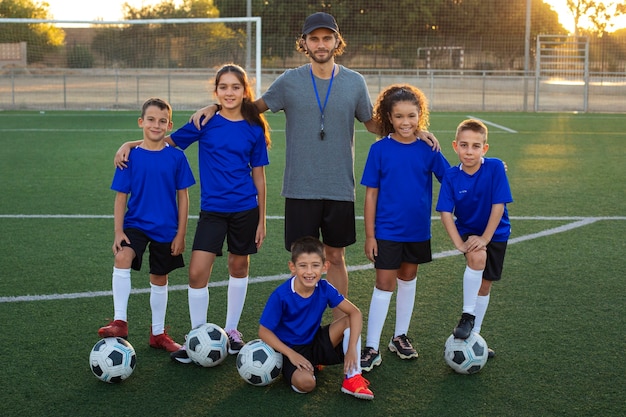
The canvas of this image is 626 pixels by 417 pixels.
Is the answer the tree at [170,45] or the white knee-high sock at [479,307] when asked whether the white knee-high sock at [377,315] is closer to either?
the white knee-high sock at [479,307]

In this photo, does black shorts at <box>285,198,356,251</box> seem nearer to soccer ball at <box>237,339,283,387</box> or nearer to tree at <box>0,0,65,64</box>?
soccer ball at <box>237,339,283,387</box>

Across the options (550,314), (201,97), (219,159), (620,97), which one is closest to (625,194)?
(550,314)

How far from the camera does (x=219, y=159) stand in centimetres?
430

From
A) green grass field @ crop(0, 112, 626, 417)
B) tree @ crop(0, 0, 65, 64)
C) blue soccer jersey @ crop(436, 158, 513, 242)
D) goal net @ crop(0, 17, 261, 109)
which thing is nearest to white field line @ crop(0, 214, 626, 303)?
green grass field @ crop(0, 112, 626, 417)

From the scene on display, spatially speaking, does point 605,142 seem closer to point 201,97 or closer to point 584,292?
point 584,292

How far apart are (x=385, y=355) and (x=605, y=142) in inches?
466

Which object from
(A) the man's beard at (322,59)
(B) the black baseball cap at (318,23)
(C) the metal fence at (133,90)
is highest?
(C) the metal fence at (133,90)

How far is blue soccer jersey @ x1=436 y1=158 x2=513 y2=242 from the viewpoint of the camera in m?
4.17

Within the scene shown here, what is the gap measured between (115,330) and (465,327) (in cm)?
183

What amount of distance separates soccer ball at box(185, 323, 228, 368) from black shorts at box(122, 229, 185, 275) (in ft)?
1.42

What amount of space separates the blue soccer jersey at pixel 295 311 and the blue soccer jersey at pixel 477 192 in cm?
80

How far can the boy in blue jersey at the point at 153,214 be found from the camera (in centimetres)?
421

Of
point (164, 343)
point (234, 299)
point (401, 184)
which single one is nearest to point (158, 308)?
point (164, 343)

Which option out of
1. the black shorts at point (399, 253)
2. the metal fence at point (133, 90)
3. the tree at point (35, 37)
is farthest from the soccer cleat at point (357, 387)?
the tree at point (35, 37)
